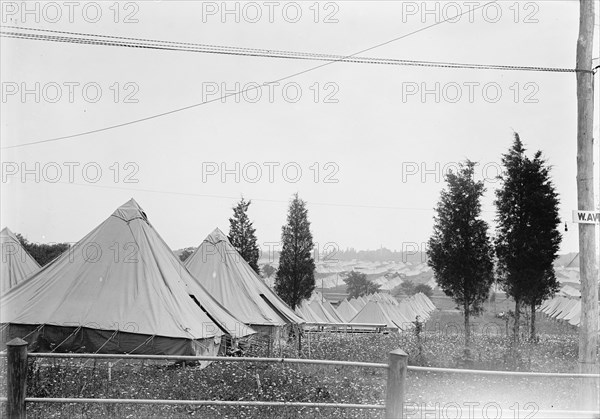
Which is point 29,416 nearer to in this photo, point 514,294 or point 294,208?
point 514,294

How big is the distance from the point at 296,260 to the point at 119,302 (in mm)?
30093

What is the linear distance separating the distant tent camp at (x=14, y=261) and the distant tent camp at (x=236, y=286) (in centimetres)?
489

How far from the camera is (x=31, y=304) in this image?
42.3 feet

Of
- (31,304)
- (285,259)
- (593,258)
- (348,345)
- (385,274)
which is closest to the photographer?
(593,258)

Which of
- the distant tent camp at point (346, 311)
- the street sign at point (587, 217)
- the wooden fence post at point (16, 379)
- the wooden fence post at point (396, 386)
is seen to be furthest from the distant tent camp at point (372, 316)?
the wooden fence post at point (16, 379)

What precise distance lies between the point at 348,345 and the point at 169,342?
9039 millimetres

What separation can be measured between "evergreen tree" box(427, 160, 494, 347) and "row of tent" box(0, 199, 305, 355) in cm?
1113

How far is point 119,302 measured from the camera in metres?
12.9

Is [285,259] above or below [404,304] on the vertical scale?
above

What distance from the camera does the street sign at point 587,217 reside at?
30.5 ft

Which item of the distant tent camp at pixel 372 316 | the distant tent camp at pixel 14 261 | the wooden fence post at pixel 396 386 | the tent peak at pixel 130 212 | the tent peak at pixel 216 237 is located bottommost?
the distant tent camp at pixel 372 316

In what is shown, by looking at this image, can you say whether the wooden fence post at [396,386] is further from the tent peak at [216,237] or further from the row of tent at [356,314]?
the row of tent at [356,314]

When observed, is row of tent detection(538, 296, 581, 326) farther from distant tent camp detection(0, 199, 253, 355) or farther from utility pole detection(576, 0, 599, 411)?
utility pole detection(576, 0, 599, 411)

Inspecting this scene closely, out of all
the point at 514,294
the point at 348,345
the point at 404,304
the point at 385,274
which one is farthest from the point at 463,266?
the point at 385,274
